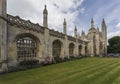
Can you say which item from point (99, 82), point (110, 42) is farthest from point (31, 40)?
point (110, 42)

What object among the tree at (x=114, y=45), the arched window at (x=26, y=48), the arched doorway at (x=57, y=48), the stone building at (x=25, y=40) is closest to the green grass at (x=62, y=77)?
the stone building at (x=25, y=40)

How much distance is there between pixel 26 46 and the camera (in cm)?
1634

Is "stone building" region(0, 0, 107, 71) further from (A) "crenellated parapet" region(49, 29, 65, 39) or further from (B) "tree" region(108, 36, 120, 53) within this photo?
(B) "tree" region(108, 36, 120, 53)

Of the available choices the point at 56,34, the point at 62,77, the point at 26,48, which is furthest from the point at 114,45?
the point at 62,77

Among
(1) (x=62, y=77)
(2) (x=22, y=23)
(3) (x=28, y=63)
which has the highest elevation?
(2) (x=22, y=23)

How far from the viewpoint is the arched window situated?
50.0ft

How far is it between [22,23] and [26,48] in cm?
327

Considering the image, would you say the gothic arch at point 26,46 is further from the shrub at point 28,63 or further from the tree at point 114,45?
the tree at point 114,45

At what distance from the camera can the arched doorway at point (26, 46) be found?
15168mm

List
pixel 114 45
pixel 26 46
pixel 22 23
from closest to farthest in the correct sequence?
pixel 22 23 < pixel 26 46 < pixel 114 45

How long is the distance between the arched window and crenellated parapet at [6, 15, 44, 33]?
150cm

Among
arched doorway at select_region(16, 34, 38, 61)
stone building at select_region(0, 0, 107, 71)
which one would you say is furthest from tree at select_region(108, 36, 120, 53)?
arched doorway at select_region(16, 34, 38, 61)

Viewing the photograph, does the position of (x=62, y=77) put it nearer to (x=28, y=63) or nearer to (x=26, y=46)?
(x=28, y=63)

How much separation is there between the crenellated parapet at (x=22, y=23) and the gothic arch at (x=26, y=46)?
1.03m
